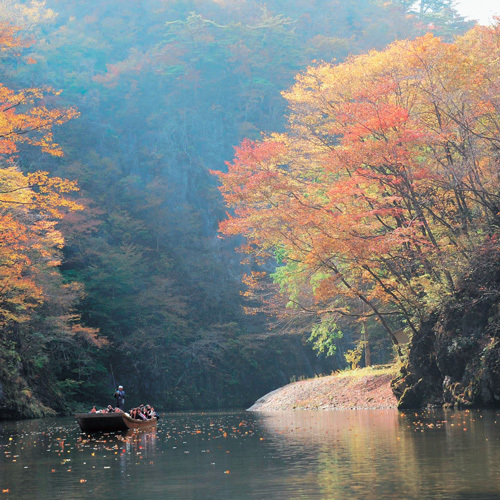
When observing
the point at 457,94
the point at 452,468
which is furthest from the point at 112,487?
the point at 457,94

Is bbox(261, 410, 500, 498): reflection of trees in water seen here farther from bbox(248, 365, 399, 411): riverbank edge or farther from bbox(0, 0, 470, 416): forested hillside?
bbox(0, 0, 470, 416): forested hillside

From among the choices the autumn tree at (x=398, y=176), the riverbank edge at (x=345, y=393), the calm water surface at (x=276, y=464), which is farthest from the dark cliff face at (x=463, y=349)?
the calm water surface at (x=276, y=464)

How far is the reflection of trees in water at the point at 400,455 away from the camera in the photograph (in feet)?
24.9

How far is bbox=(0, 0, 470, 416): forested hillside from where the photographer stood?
3397cm

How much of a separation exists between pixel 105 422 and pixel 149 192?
125 ft

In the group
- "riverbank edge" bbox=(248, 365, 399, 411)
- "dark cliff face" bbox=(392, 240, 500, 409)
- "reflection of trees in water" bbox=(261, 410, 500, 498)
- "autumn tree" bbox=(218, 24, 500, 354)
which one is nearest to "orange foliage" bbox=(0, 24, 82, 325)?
"autumn tree" bbox=(218, 24, 500, 354)

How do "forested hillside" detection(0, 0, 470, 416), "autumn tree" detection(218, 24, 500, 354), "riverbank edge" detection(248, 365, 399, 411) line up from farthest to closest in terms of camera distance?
"forested hillside" detection(0, 0, 470, 416) → "riverbank edge" detection(248, 365, 399, 411) → "autumn tree" detection(218, 24, 500, 354)

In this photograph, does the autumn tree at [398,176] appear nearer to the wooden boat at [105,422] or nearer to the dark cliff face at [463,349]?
the dark cliff face at [463,349]

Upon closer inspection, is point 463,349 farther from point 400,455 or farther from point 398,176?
point 400,455

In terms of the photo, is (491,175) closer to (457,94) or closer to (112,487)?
(457,94)

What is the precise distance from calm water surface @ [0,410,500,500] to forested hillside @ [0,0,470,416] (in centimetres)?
1150

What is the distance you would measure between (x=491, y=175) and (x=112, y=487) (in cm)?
1770

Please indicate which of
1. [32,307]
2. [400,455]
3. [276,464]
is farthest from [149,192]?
[400,455]

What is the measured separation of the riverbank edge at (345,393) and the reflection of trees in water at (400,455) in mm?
8522
